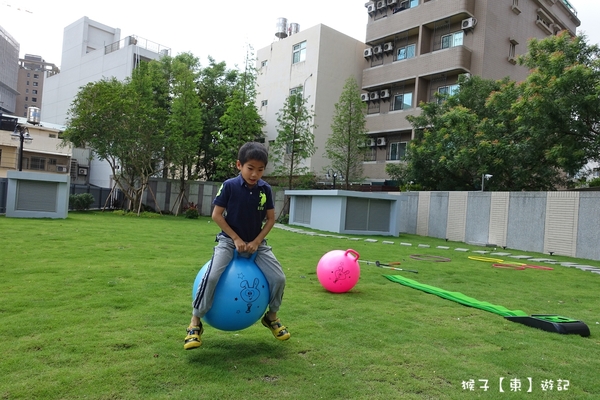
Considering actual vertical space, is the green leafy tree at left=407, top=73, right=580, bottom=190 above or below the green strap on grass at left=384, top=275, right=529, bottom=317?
above

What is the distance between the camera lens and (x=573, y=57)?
1655 cm

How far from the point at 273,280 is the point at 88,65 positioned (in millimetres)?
47923

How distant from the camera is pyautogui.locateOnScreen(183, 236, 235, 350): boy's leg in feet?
12.3

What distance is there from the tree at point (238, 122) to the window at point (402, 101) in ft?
31.8

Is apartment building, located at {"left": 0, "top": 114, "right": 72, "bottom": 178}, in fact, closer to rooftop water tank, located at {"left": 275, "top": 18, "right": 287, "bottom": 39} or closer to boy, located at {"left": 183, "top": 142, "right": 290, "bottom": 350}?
rooftop water tank, located at {"left": 275, "top": 18, "right": 287, "bottom": 39}

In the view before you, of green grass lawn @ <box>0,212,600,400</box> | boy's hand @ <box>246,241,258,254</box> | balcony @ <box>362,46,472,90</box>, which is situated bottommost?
green grass lawn @ <box>0,212,600,400</box>

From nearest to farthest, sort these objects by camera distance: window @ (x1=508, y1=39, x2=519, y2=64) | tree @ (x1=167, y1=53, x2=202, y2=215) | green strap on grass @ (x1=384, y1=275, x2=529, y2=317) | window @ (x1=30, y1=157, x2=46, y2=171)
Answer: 1. green strap on grass @ (x1=384, y1=275, x2=529, y2=317)
2. window @ (x1=508, y1=39, x2=519, y2=64)
3. tree @ (x1=167, y1=53, x2=202, y2=215)
4. window @ (x1=30, y1=157, x2=46, y2=171)

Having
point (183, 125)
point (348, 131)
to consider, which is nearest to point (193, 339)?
point (348, 131)

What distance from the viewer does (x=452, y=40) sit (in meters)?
28.2

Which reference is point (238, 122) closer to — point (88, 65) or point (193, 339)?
point (88, 65)

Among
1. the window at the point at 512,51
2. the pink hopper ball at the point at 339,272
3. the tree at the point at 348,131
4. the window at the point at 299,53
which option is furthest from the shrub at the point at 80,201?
the window at the point at 512,51

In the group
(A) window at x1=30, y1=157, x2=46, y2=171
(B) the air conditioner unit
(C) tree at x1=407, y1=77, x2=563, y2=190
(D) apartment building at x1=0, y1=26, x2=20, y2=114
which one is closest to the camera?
(C) tree at x1=407, y1=77, x2=563, y2=190

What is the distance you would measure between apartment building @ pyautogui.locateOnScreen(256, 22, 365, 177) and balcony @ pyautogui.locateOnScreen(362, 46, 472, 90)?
1.78 m

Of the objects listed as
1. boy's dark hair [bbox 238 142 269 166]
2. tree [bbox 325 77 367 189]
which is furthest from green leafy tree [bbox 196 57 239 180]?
boy's dark hair [bbox 238 142 269 166]
